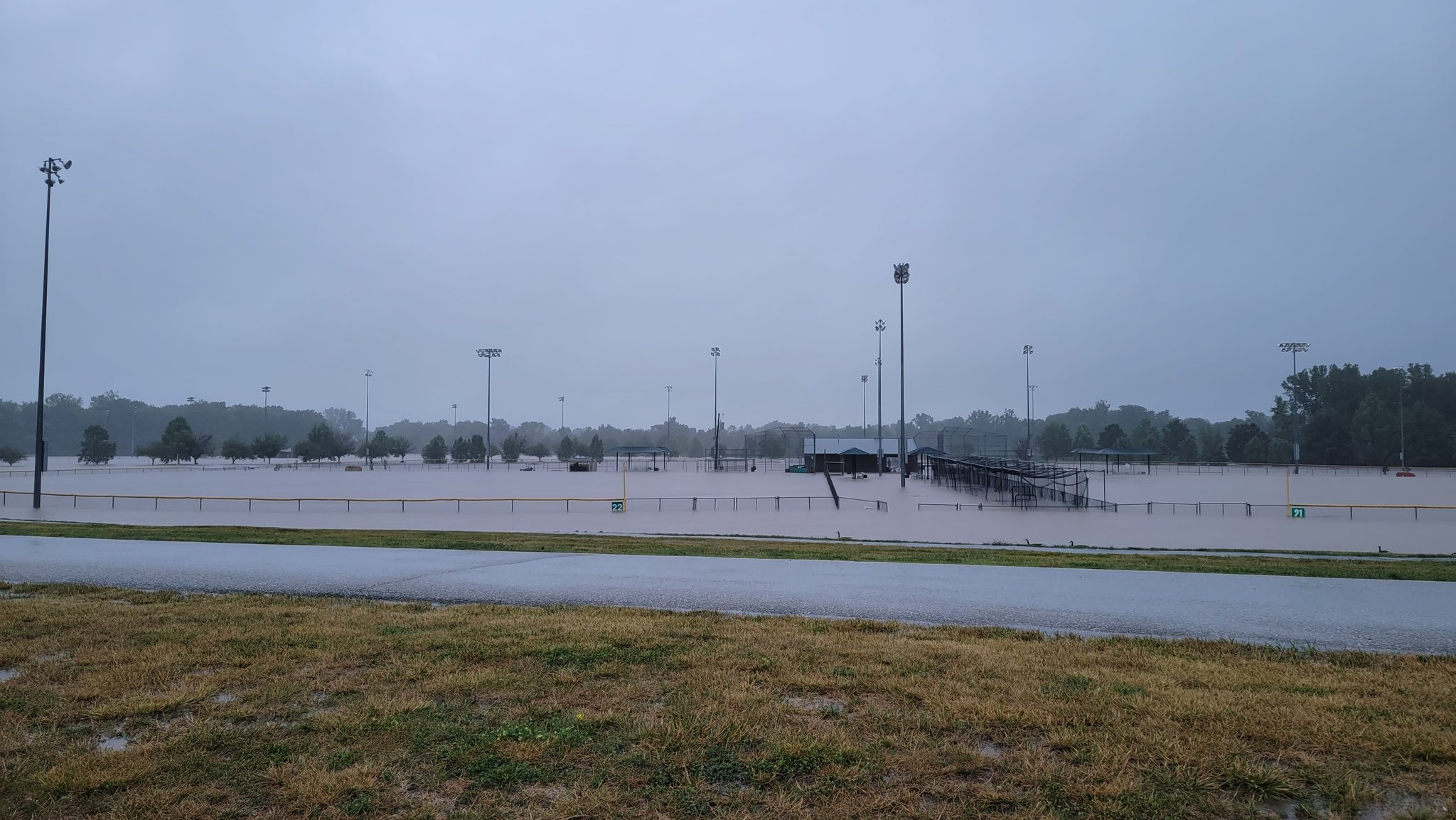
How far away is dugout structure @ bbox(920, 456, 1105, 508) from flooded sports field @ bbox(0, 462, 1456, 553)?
132cm

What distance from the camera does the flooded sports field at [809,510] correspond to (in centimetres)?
2417

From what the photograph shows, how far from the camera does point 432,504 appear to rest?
35.2m

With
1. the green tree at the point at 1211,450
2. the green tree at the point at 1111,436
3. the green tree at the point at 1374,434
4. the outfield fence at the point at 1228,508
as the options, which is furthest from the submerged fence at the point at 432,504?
the green tree at the point at 1111,436

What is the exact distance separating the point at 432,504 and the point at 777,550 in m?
23.7

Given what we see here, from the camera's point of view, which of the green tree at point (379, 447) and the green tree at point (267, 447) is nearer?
the green tree at point (267, 447)

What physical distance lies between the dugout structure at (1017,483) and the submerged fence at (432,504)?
7801mm

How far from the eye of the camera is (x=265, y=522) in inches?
1021

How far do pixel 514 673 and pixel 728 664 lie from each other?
1.73 meters

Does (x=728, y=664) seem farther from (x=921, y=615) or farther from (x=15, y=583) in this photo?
(x=15, y=583)

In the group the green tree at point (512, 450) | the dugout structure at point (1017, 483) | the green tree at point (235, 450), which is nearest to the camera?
the dugout structure at point (1017, 483)

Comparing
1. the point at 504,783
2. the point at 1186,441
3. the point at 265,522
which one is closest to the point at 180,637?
the point at 504,783

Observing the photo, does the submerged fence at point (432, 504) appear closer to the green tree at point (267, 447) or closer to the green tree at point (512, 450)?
the green tree at point (267, 447)

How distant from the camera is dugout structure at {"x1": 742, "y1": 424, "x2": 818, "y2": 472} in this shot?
8306 centimetres

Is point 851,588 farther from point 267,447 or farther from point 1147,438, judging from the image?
point 1147,438
